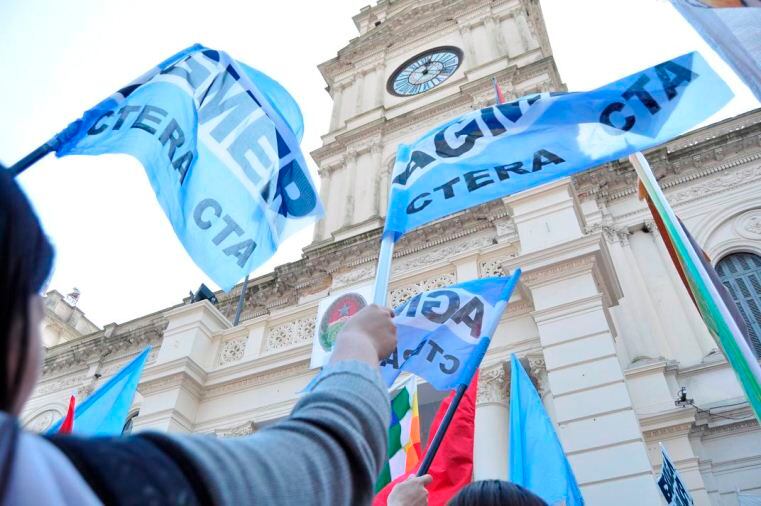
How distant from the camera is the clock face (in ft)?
67.7

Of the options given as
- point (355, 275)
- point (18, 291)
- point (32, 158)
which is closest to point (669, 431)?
point (355, 275)

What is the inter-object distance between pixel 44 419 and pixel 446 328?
1482 cm

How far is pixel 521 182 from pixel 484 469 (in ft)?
12.9

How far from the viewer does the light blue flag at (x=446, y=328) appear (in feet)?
14.2

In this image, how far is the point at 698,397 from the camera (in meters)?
8.89

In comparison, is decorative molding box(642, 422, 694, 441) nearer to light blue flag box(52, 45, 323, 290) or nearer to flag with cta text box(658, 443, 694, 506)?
flag with cta text box(658, 443, 694, 506)

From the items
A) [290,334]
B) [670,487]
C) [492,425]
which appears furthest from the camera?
[290,334]

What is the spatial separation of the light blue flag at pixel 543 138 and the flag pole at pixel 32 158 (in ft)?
8.15

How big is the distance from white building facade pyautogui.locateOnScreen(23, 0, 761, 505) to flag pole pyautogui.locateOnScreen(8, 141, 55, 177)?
5472 mm

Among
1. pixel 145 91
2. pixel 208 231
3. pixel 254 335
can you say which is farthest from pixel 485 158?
pixel 254 335

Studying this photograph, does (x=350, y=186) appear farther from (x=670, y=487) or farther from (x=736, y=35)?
(x=736, y=35)

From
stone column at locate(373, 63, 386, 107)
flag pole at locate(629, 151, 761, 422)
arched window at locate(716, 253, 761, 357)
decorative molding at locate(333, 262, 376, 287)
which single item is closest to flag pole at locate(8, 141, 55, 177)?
flag pole at locate(629, 151, 761, 422)

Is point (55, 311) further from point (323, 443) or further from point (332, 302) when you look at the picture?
point (323, 443)

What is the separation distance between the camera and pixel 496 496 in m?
2.15
